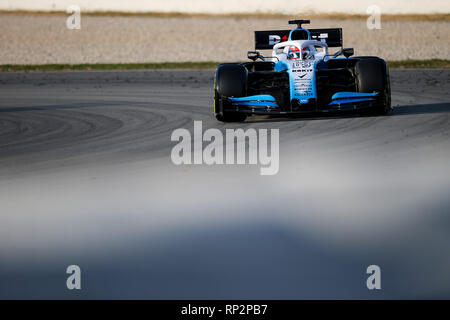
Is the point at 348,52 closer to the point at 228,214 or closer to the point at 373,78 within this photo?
the point at 373,78

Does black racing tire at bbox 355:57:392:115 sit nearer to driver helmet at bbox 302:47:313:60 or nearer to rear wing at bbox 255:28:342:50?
driver helmet at bbox 302:47:313:60

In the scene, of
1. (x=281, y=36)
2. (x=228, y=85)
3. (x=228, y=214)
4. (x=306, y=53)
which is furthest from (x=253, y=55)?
(x=228, y=214)

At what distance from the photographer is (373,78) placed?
11.0 m

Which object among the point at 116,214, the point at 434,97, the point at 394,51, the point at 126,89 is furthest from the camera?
the point at 394,51

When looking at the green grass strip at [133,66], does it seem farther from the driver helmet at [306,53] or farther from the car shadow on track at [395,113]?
the driver helmet at [306,53]

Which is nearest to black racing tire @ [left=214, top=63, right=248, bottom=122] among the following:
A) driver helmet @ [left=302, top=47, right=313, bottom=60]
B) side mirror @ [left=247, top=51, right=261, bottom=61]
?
side mirror @ [left=247, top=51, right=261, bottom=61]

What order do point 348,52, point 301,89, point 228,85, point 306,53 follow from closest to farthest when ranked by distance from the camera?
point 301,89 → point 228,85 → point 306,53 → point 348,52

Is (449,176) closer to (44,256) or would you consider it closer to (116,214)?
(116,214)

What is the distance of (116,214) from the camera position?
607 cm

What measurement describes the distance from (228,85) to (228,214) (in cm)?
516

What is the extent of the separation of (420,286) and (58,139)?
6.66m

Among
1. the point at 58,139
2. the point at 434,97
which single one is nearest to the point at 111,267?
the point at 58,139

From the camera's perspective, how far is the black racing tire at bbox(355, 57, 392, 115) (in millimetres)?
11000

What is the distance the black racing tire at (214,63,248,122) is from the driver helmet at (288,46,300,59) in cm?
125
